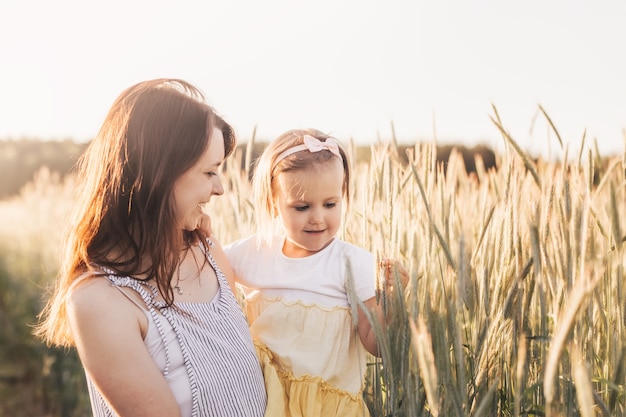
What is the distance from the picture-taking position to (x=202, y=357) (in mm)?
1593

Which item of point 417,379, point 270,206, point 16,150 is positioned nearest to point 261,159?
point 270,206

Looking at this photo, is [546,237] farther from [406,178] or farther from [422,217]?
[406,178]

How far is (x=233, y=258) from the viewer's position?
2.03 meters

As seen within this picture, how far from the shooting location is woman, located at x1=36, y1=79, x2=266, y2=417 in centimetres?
151

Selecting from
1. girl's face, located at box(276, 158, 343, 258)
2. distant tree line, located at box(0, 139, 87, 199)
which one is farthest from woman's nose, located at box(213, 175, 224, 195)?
distant tree line, located at box(0, 139, 87, 199)

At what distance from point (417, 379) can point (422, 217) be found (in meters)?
0.36

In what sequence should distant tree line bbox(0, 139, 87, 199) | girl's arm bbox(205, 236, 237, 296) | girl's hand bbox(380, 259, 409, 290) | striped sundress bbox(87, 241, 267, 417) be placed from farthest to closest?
distant tree line bbox(0, 139, 87, 199)
girl's arm bbox(205, 236, 237, 296)
striped sundress bbox(87, 241, 267, 417)
girl's hand bbox(380, 259, 409, 290)

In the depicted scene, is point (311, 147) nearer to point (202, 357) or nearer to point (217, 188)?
point (217, 188)

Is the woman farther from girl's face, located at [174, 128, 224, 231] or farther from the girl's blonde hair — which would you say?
the girl's blonde hair

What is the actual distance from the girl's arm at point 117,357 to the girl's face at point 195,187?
0.26 metres

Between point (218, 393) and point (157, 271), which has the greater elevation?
point (157, 271)

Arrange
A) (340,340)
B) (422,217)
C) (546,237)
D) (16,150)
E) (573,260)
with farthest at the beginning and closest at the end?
(16,150)
(340,340)
(422,217)
(546,237)
(573,260)

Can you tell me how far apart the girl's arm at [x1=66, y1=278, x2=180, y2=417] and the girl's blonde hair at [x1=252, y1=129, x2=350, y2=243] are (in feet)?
1.95

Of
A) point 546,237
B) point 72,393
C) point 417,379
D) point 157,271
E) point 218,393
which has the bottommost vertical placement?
point 72,393
